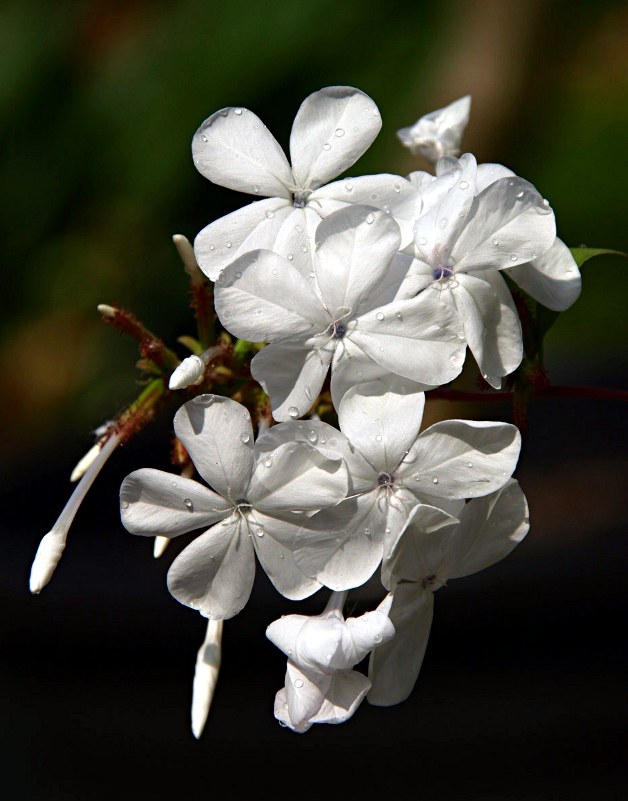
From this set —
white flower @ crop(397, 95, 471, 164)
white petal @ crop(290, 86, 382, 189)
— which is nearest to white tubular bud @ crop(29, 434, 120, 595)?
white petal @ crop(290, 86, 382, 189)

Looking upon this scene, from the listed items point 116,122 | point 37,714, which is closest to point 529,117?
point 116,122

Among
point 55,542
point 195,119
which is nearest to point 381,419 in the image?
point 55,542

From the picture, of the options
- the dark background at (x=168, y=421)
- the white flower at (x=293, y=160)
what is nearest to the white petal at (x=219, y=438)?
the white flower at (x=293, y=160)

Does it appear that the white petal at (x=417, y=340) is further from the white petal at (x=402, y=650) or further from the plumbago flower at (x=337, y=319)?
the white petal at (x=402, y=650)

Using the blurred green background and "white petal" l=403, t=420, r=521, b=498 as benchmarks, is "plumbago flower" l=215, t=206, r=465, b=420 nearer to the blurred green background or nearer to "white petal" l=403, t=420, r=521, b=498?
"white petal" l=403, t=420, r=521, b=498

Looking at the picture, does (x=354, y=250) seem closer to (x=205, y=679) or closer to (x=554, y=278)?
(x=554, y=278)
